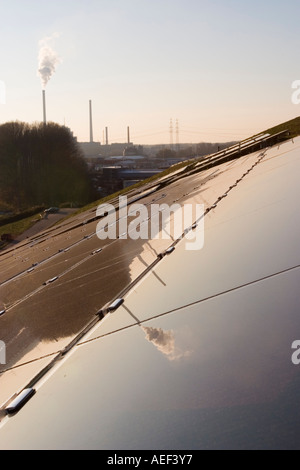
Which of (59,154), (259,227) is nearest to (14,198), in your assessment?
(59,154)

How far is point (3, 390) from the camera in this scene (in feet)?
7.32

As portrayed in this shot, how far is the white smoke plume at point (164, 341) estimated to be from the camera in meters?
1.75

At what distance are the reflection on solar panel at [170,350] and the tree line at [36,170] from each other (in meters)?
42.7
